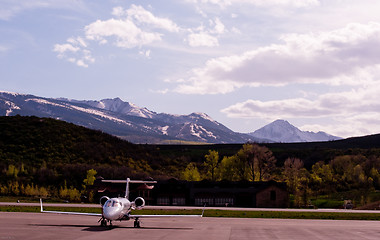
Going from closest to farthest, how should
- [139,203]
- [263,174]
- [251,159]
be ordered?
1. [139,203]
2. [251,159]
3. [263,174]

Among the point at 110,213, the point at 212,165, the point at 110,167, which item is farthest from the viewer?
the point at 110,167

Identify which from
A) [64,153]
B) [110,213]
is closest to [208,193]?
[110,213]

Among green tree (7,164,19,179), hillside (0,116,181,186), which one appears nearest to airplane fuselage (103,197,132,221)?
hillside (0,116,181,186)

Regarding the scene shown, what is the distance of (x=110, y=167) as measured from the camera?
4855 inches

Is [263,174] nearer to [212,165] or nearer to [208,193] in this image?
[212,165]

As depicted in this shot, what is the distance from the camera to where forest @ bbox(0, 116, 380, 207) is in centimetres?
9919

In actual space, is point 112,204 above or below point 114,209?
above

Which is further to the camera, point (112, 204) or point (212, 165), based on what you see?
point (212, 165)

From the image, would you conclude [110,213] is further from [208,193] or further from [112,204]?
[208,193]

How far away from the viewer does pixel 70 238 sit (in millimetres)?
32594

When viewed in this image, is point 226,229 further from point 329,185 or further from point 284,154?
point 284,154

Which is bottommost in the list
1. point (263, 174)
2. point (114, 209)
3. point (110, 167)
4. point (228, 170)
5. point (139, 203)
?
point (114, 209)

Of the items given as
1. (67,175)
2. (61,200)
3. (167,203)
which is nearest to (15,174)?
(67,175)

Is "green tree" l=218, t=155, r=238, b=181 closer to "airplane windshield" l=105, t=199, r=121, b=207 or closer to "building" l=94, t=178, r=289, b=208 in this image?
"building" l=94, t=178, r=289, b=208
